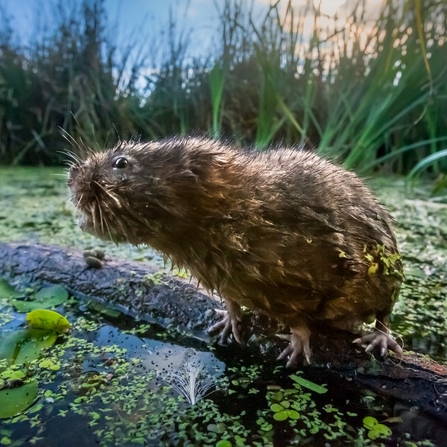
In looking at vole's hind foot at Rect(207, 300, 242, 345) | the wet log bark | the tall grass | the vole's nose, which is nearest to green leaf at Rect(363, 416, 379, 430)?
the wet log bark

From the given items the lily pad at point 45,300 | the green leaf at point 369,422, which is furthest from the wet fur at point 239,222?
the lily pad at point 45,300

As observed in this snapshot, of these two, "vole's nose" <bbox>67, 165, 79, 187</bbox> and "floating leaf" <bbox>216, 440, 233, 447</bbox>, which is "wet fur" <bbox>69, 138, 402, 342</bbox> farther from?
"floating leaf" <bbox>216, 440, 233, 447</bbox>

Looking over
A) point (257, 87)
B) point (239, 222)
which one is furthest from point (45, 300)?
point (257, 87)

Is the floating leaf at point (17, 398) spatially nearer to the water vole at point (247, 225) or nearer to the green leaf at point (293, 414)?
the water vole at point (247, 225)

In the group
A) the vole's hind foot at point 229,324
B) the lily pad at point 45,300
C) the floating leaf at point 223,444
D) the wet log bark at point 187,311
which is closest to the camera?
the floating leaf at point 223,444

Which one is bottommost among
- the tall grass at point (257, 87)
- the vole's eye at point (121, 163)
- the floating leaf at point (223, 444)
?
the floating leaf at point (223, 444)
